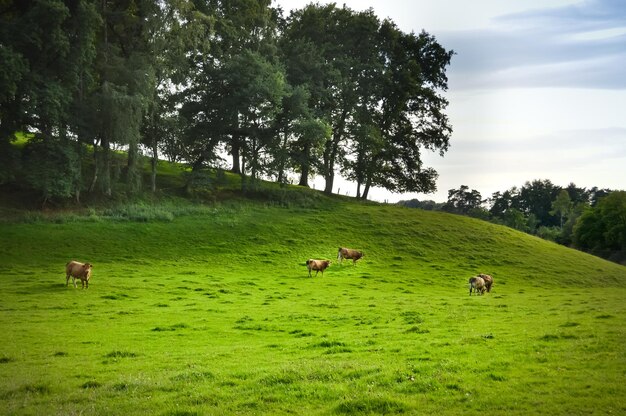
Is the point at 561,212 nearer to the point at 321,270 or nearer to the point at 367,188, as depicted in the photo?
the point at 367,188

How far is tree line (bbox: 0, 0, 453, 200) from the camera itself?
4028cm

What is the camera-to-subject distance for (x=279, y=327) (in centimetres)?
1884

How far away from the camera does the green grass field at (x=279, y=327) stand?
32.1ft

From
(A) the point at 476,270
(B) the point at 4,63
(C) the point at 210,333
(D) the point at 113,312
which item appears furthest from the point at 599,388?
(B) the point at 4,63

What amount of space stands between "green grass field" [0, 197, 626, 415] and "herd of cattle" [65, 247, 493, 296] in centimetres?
92

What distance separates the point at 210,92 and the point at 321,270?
1106 inches

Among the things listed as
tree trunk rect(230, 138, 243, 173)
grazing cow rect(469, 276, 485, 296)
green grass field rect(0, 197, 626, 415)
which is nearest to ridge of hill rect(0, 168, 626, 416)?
green grass field rect(0, 197, 626, 415)

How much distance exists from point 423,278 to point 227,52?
3568 cm

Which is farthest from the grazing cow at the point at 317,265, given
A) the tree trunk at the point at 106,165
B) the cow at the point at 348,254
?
the tree trunk at the point at 106,165

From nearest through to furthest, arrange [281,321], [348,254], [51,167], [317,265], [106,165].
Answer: [281,321] → [317,265] → [51,167] → [348,254] → [106,165]

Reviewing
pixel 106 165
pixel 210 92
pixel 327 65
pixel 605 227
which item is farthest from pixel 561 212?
pixel 106 165

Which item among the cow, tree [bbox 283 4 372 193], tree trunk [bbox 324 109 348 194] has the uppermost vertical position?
tree [bbox 283 4 372 193]

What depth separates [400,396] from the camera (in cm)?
952

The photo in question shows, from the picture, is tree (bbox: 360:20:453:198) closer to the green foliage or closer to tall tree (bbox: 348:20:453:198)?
tall tree (bbox: 348:20:453:198)
